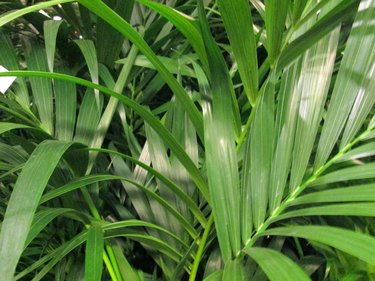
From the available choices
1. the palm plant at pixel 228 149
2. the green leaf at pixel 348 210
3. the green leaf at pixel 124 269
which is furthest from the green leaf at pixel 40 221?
the green leaf at pixel 348 210

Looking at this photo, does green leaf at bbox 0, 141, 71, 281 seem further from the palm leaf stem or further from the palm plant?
the palm leaf stem

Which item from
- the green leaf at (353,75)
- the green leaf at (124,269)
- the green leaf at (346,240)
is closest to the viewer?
the green leaf at (346,240)

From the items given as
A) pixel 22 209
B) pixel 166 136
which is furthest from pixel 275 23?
pixel 22 209

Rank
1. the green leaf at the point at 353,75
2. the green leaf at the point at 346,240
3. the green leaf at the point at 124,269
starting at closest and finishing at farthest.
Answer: the green leaf at the point at 346,240 < the green leaf at the point at 353,75 < the green leaf at the point at 124,269

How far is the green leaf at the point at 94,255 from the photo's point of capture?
0.32 meters

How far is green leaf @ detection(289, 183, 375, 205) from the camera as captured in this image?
301mm

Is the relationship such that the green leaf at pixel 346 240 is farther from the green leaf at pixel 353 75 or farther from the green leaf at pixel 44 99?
the green leaf at pixel 44 99

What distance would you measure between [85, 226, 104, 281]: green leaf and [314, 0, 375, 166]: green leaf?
0.22m

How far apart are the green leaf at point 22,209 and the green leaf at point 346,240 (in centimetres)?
19

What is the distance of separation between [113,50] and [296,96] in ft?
0.98

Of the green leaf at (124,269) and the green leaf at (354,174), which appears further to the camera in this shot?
the green leaf at (124,269)

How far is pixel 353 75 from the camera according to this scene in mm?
359

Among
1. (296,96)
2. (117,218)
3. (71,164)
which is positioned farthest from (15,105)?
(296,96)

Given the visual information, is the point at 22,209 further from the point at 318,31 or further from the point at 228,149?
the point at 318,31
